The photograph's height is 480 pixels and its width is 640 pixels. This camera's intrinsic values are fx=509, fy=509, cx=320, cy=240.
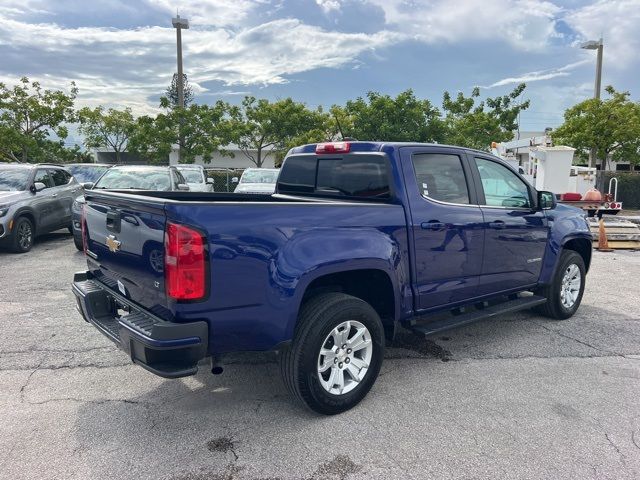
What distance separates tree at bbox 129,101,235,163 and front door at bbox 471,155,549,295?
25009 mm

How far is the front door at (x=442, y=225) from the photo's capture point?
4047 millimetres

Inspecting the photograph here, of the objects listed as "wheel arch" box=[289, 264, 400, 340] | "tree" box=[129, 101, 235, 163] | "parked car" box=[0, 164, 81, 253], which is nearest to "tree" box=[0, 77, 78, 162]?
"tree" box=[129, 101, 235, 163]

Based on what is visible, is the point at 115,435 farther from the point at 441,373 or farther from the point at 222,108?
the point at 222,108

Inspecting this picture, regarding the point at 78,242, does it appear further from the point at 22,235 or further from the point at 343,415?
the point at 343,415

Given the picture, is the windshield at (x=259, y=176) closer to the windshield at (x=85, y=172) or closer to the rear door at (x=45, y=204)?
the windshield at (x=85, y=172)

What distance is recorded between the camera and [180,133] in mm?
28141

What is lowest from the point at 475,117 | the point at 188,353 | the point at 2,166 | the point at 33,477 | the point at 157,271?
the point at 33,477

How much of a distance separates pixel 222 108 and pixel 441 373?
29.6m

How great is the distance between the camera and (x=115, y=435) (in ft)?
10.8

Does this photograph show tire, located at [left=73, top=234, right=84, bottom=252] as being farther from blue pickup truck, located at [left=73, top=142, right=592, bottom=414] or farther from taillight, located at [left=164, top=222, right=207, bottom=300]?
taillight, located at [left=164, top=222, right=207, bottom=300]

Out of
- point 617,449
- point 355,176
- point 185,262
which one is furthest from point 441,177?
point 185,262

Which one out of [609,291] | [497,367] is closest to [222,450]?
[497,367]

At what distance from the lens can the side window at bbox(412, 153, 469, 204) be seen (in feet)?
13.8

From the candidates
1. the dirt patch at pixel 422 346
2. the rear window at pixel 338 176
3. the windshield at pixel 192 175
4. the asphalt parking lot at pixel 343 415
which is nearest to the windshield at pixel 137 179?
the windshield at pixel 192 175
